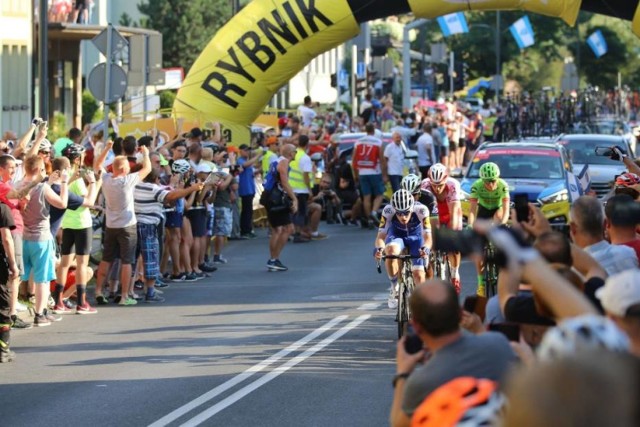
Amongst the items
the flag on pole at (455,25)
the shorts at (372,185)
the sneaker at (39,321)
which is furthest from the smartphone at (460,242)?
the flag on pole at (455,25)

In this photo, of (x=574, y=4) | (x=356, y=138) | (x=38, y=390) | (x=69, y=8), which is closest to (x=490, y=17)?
(x=69, y=8)

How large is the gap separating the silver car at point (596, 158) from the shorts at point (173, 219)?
978cm

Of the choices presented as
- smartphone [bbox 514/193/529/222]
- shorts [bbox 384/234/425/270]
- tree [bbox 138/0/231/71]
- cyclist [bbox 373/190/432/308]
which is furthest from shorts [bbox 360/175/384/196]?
tree [bbox 138/0/231/71]

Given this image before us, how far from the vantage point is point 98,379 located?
11906 millimetres

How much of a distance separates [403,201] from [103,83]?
25.7 ft

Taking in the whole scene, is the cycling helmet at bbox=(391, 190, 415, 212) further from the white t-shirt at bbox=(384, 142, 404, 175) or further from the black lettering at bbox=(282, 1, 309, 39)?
the white t-shirt at bbox=(384, 142, 404, 175)

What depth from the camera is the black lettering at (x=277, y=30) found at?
75.2ft

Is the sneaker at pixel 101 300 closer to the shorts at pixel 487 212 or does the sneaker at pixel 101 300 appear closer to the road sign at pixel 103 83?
the road sign at pixel 103 83

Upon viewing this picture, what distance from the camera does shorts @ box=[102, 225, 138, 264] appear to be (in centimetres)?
1689

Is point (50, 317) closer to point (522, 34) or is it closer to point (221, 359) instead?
point (221, 359)

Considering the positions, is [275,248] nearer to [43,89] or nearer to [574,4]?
[43,89]

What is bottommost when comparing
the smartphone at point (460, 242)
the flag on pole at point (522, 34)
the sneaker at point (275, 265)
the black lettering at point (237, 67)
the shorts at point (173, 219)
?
the sneaker at point (275, 265)

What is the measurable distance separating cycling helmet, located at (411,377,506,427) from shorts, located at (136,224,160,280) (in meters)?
12.8

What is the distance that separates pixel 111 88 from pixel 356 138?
10.1 metres
